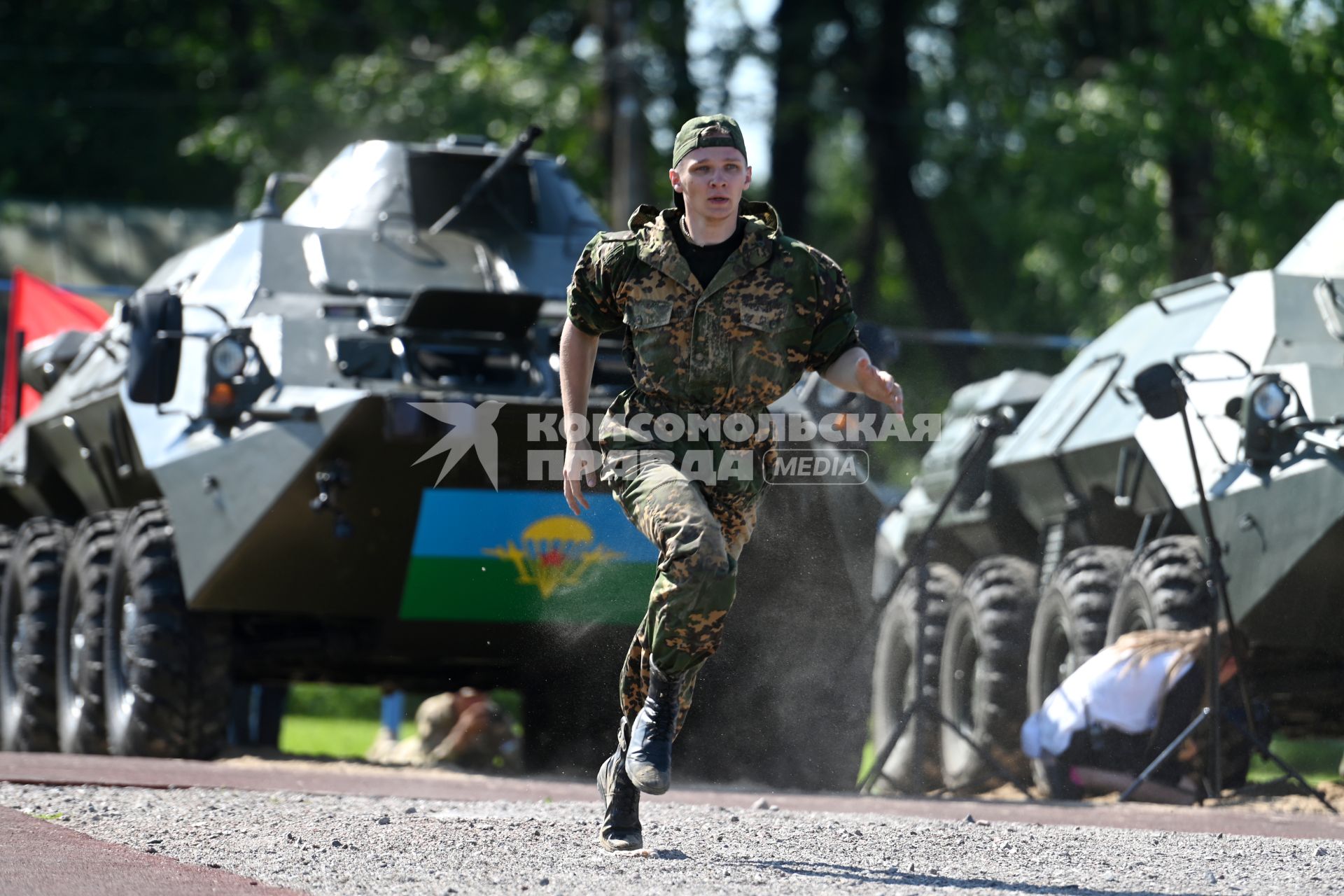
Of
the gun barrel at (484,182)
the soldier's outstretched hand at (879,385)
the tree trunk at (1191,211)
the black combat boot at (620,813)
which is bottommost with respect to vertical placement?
the black combat boot at (620,813)

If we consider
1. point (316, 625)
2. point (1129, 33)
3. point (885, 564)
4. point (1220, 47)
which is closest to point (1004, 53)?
point (1129, 33)

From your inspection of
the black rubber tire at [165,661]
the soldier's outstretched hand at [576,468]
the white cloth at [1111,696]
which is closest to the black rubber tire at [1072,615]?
the white cloth at [1111,696]

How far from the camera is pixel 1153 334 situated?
1023 cm

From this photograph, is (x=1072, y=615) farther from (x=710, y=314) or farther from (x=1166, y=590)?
(x=710, y=314)

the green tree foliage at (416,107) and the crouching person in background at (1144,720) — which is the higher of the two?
the green tree foliage at (416,107)

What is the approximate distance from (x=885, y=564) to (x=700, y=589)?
8.95 metres

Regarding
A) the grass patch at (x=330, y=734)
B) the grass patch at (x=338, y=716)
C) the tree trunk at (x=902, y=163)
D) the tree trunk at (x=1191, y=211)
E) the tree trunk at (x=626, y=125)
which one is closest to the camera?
the tree trunk at (x=626, y=125)

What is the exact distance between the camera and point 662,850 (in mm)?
5223

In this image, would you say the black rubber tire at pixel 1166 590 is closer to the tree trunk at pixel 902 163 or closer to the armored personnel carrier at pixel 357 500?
the armored personnel carrier at pixel 357 500

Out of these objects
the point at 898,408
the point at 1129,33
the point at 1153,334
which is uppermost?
the point at 1129,33

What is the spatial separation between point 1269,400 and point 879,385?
10.3 feet

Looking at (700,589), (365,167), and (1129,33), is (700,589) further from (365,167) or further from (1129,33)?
(1129,33)

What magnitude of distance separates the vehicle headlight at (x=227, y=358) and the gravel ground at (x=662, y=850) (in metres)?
2.29

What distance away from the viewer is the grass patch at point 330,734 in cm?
1756
